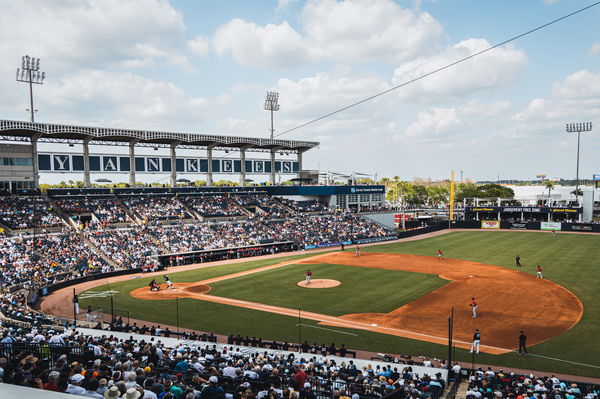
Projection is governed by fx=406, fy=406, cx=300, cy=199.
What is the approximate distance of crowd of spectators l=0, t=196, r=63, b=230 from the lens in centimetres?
4100

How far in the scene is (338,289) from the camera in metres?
32.5

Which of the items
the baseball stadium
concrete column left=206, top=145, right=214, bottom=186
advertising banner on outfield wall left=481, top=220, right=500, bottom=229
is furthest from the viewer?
advertising banner on outfield wall left=481, top=220, right=500, bottom=229

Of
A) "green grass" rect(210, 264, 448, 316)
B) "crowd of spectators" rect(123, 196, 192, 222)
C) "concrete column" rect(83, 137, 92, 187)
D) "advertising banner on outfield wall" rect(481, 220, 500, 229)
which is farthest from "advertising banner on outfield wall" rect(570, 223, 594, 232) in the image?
"concrete column" rect(83, 137, 92, 187)

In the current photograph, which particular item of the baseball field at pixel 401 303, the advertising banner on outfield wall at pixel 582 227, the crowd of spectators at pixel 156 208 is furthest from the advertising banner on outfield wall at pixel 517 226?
the crowd of spectators at pixel 156 208

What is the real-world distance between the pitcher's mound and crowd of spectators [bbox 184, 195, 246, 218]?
83.8 feet

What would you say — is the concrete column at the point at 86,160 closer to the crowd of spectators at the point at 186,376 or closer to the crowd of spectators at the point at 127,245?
the crowd of spectators at the point at 127,245

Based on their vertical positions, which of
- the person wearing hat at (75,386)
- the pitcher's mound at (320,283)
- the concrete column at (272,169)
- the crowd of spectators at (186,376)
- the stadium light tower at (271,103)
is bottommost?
the pitcher's mound at (320,283)

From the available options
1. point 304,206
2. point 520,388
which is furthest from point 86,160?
point 520,388

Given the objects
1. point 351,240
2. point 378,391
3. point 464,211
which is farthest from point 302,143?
point 378,391

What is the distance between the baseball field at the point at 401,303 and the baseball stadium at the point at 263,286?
0.59 feet

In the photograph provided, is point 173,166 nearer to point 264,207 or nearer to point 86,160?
point 86,160

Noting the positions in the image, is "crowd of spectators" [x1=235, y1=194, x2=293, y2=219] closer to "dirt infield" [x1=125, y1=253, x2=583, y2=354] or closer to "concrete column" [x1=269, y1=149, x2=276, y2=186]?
"concrete column" [x1=269, y1=149, x2=276, y2=186]

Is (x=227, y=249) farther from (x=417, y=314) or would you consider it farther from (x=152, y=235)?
(x=417, y=314)

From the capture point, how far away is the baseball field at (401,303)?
21.0m
